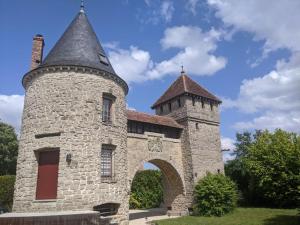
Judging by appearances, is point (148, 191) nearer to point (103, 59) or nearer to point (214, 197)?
point (214, 197)

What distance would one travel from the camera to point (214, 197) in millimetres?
18547

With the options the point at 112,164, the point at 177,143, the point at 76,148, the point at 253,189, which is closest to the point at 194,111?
the point at 177,143

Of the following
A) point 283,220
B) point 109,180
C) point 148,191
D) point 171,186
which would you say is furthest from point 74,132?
point 148,191

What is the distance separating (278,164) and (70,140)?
1139cm

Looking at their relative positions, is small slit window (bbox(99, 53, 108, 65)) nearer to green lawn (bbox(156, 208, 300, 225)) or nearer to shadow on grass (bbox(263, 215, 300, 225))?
green lawn (bbox(156, 208, 300, 225))

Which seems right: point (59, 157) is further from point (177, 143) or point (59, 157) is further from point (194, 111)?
point (194, 111)

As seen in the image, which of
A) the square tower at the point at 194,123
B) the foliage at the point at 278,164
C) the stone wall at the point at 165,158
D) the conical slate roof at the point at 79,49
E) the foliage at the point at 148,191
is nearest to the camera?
the conical slate roof at the point at 79,49

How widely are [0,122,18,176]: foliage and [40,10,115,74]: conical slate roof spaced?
755 inches

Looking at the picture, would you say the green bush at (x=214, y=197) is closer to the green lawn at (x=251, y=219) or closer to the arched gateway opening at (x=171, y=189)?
the green lawn at (x=251, y=219)

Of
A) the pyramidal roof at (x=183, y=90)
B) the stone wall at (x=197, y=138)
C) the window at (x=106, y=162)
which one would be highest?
the pyramidal roof at (x=183, y=90)

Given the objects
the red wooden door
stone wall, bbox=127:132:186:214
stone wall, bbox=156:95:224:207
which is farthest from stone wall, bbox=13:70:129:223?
stone wall, bbox=156:95:224:207

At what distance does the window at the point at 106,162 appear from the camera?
13859 mm

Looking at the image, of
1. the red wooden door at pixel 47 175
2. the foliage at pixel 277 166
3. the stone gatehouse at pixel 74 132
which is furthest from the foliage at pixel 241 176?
the red wooden door at pixel 47 175

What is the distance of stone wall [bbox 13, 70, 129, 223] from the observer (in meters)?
12.4
